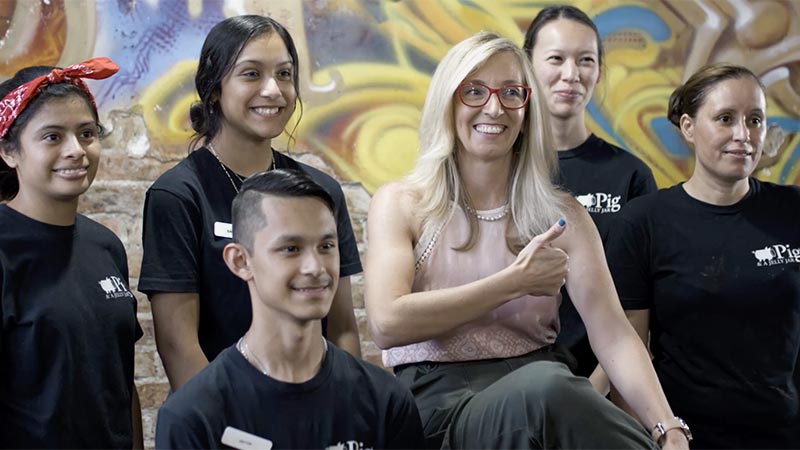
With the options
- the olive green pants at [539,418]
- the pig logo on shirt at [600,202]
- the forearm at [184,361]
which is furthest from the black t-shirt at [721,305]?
the forearm at [184,361]

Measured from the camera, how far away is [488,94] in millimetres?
2080

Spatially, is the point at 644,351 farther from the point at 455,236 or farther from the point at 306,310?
the point at 306,310

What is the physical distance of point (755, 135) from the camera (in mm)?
2408

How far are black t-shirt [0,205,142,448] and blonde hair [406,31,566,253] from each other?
61 cm

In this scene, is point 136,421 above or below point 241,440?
below

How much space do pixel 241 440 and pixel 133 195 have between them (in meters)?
1.35

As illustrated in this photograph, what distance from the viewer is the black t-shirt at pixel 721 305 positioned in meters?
2.31

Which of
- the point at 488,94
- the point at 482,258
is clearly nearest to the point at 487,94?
the point at 488,94

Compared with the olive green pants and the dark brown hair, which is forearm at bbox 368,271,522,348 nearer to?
the olive green pants

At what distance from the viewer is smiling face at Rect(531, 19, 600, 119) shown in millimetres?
2609

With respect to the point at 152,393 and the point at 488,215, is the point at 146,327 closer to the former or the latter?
the point at 152,393

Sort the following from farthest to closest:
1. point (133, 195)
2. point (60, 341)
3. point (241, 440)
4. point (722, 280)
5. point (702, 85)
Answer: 1. point (133, 195)
2. point (702, 85)
3. point (722, 280)
4. point (60, 341)
5. point (241, 440)

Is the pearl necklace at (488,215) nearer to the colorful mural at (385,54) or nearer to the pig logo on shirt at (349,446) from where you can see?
the pig logo on shirt at (349,446)

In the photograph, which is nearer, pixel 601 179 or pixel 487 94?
pixel 487 94
